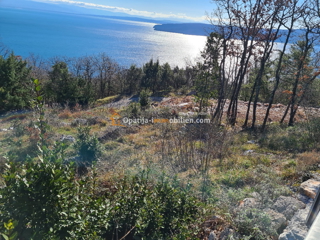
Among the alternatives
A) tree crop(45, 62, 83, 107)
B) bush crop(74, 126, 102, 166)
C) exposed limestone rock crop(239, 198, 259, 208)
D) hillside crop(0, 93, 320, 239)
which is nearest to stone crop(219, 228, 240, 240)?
hillside crop(0, 93, 320, 239)

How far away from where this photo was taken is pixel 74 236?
1572 mm

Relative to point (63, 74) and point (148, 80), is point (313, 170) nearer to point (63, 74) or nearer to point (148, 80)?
point (63, 74)

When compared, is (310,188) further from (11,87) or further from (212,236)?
(11,87)

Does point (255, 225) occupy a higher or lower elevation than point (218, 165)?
Answer: higher

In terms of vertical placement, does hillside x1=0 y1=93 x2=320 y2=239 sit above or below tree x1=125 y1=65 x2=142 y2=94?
above

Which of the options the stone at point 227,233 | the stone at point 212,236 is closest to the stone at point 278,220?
the stone at point 227,233

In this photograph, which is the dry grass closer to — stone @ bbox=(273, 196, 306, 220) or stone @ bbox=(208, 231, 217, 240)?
stone @ bbox=(273, 196, 306, 220)

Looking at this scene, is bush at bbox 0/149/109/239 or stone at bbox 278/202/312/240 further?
stone at bbox 278/202/312/240

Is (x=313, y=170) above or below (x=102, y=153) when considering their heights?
above

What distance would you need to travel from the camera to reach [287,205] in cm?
291

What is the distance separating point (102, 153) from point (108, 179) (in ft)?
6.22

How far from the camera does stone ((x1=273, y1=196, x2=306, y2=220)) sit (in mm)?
2759

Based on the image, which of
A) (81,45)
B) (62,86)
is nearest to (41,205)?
(62,86)

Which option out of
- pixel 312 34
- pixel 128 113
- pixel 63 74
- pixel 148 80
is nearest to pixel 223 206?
pixel 312 34
